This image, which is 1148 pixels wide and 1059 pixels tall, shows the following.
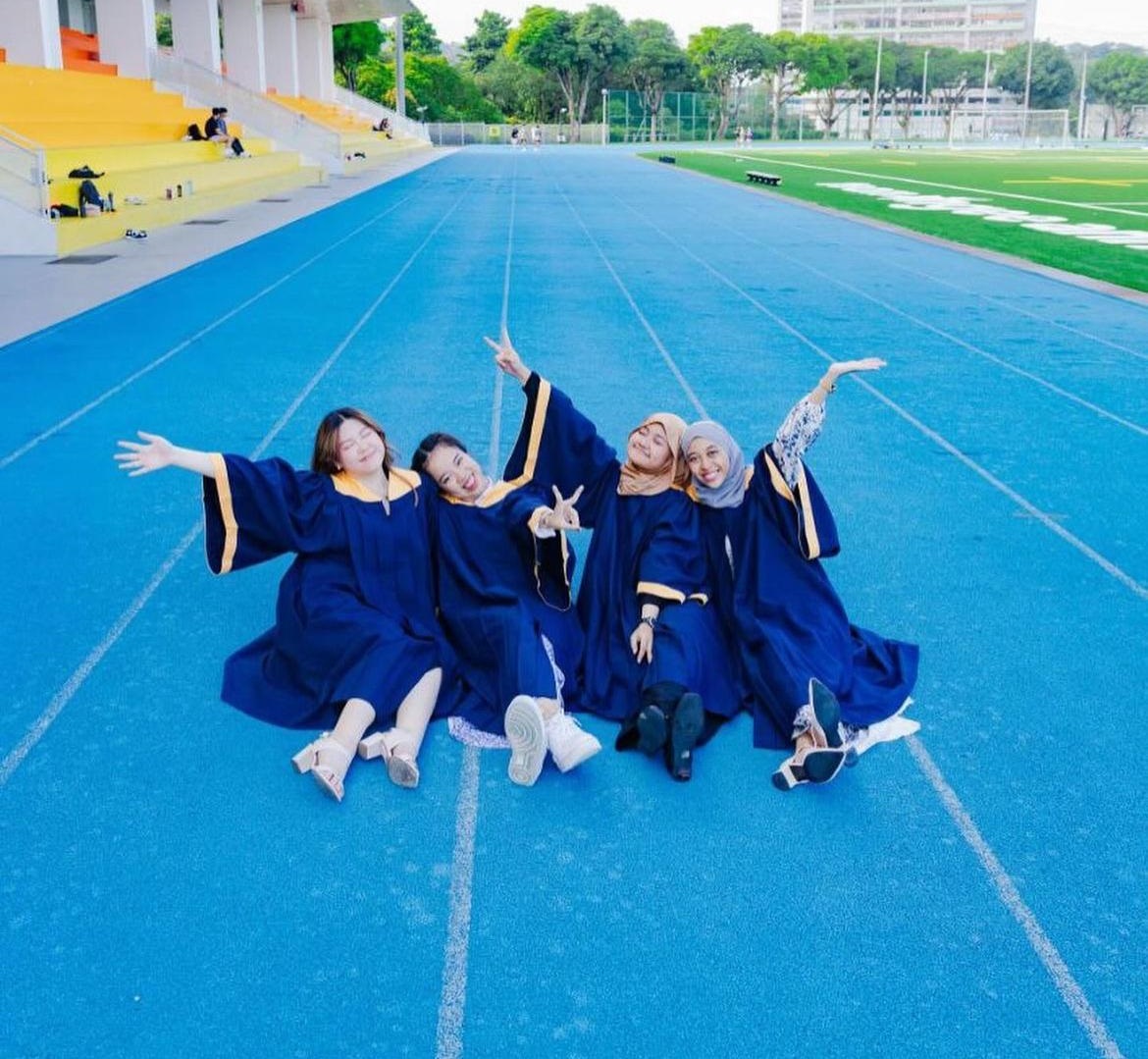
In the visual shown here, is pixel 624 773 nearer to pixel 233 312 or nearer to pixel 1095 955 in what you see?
pixel 1095 955

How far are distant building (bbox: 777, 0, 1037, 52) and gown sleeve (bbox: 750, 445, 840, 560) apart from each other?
156 meters

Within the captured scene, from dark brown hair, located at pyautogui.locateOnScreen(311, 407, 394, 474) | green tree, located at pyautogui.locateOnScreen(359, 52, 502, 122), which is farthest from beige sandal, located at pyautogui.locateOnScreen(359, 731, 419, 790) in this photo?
green tree, located at pyautogui.locateOnScreen(359, 52, 502, 122)

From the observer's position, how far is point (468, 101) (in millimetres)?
82438

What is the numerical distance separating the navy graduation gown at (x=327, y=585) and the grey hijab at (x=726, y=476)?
0.94m

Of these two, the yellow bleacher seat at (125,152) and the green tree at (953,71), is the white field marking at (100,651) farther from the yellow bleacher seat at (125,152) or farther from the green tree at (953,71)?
the green tree at (953,71)

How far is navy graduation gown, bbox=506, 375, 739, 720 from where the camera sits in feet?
13.5

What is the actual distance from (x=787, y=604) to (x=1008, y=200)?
939 inches

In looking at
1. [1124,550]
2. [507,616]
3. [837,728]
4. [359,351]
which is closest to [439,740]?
[507,616]

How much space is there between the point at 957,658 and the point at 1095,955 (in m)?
1.78

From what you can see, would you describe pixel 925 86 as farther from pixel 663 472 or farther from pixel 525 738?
pixel 525 738

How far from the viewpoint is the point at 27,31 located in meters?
22.1

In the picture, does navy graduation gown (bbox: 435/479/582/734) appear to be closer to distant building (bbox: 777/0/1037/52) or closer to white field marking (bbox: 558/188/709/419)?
white field marking (bbox: 558/188/709/419)

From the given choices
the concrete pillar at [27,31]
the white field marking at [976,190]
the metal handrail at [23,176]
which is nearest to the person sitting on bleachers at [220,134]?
the concrete pillar at [27,31]

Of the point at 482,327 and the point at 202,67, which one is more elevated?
the point at 202,67
